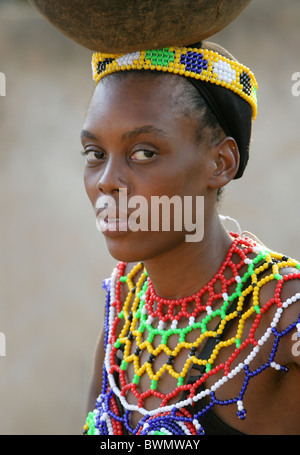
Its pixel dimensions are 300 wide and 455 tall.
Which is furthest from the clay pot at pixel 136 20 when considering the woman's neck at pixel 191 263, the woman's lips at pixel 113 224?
the woman's neck at pixel 191 263

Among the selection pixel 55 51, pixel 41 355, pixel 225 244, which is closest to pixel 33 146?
pixel 55 51

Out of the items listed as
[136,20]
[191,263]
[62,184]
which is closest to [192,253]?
[191,263]

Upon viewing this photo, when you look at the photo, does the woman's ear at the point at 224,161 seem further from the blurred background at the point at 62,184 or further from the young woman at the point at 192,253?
the blurred background at the point at 62,184

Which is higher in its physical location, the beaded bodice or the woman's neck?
the woman's neck

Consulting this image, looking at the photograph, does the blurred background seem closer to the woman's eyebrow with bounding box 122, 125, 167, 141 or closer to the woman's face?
the woman's face

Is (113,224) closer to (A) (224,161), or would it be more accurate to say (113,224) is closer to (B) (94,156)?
(B) (94,156)

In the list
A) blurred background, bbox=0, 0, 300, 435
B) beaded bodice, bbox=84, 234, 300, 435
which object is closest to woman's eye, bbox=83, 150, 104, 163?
beaded bodice, bbox=84, 234, 300, 435

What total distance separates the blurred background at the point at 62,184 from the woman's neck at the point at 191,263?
349 cm

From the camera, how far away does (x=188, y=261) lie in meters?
2.40

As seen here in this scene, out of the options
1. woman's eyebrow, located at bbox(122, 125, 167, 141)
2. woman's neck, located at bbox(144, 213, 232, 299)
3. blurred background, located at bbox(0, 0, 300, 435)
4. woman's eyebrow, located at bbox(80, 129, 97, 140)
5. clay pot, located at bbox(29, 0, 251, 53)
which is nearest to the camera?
clay pot, located at bbox(29, 0, 251, 53)

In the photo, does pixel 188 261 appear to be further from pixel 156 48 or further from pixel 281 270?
pixel 156 48

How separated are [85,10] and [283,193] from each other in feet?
15.1

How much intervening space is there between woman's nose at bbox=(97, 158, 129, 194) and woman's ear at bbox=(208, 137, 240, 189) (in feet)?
1.08

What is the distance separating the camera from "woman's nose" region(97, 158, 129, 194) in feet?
7.11
